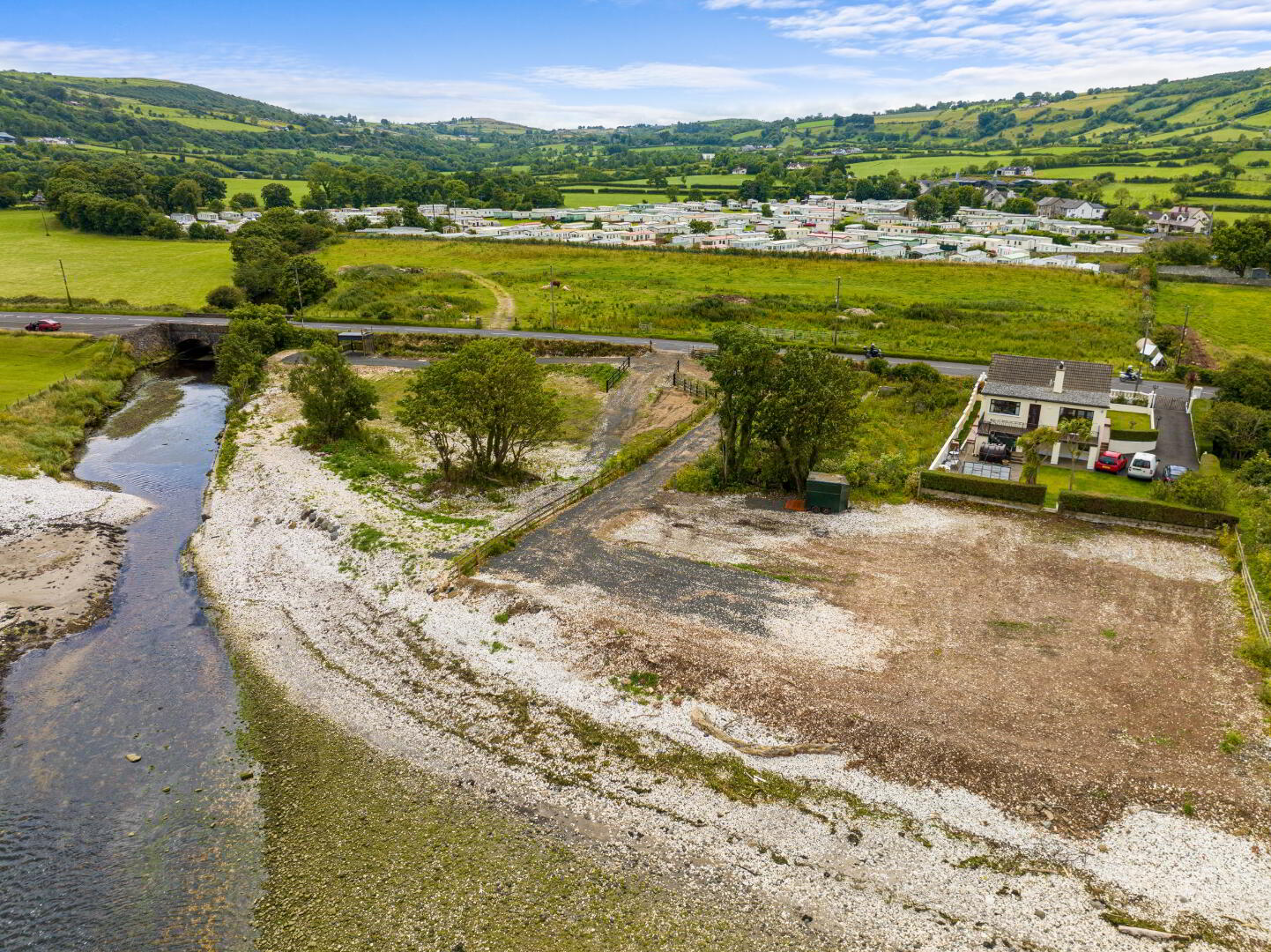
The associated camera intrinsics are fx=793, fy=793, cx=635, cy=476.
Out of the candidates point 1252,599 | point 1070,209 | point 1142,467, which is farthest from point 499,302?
point 1070,209

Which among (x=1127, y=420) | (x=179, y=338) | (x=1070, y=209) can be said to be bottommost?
(x=1127, y=420)

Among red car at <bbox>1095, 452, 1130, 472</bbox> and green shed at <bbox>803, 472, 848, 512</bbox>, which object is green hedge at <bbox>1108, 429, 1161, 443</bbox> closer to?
red car at <bbox>1095, 452, 1130, 472</bbox>

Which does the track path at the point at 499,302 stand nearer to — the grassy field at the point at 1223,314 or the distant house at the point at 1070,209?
the grassy field at the point at 1223,314

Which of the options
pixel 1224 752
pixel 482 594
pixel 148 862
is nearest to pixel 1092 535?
pixel 1224 752

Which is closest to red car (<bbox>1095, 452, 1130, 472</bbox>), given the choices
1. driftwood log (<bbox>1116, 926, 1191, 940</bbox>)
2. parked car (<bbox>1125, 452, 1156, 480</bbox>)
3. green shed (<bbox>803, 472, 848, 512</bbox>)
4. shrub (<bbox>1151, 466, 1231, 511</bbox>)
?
parked car (<bbox>1125, 452, 1156, 480</bbox>)

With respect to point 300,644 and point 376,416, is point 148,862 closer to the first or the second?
point 300,644

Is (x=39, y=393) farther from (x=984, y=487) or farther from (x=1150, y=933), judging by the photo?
(x=1150, y=933)
